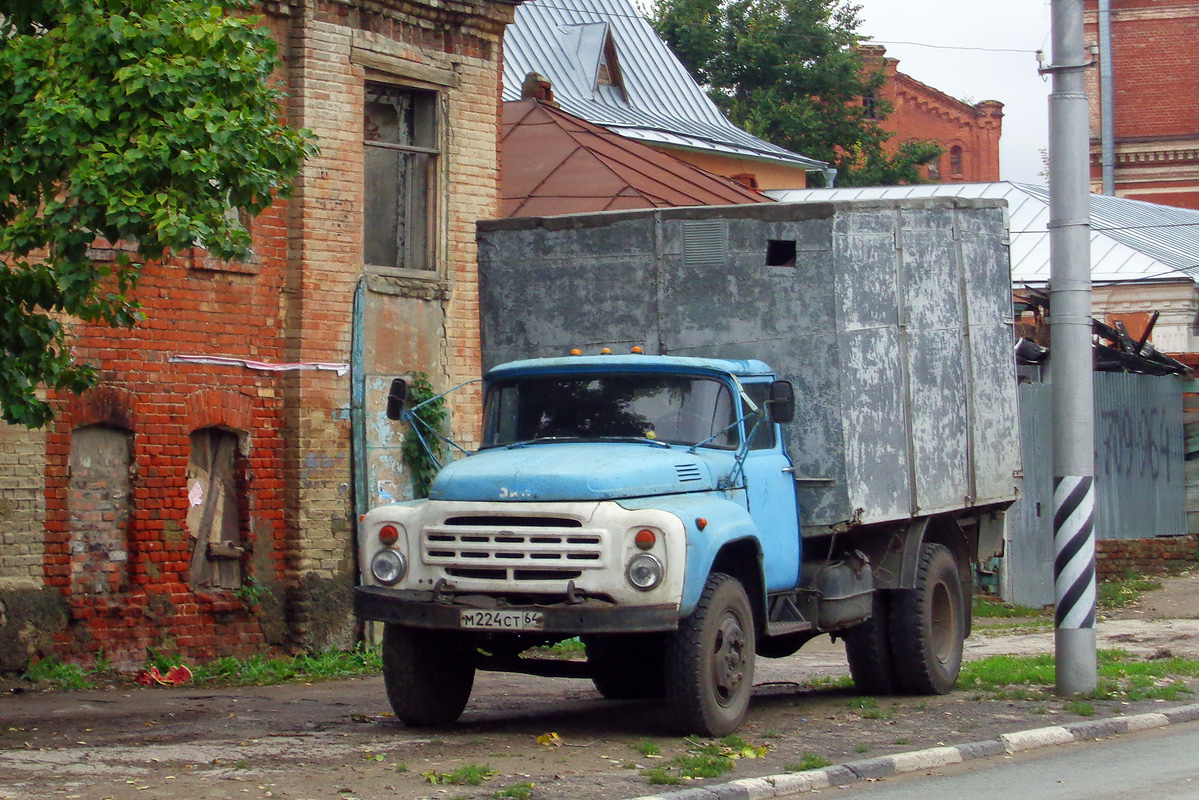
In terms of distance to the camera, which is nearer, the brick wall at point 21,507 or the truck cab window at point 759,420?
the truck cab window at point 759,420

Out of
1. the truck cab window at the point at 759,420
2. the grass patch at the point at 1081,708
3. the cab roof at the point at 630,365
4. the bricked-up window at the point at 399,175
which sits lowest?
the grass patch at the point at 1081,708

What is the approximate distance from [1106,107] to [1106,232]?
637 inches

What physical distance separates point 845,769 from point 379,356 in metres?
7.86

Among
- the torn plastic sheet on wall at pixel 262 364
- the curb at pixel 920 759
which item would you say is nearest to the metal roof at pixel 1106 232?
the torn plastic sheet on wall at pixel 262 364

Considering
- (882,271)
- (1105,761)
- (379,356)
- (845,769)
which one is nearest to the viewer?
(845,769)

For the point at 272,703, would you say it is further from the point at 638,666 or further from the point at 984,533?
the point at 984,533

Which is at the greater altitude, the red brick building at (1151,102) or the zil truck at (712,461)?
the red brick building at (1151,102)

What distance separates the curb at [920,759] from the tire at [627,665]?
4.88 feet

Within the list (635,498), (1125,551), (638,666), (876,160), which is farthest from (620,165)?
(876,160)

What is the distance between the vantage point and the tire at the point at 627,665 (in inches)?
404

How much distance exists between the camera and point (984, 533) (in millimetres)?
13578

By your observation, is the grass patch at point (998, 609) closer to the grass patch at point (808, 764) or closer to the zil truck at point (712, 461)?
the zil truck at point (712, 461)

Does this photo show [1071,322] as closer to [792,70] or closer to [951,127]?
[792,70]

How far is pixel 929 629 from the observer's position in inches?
478
